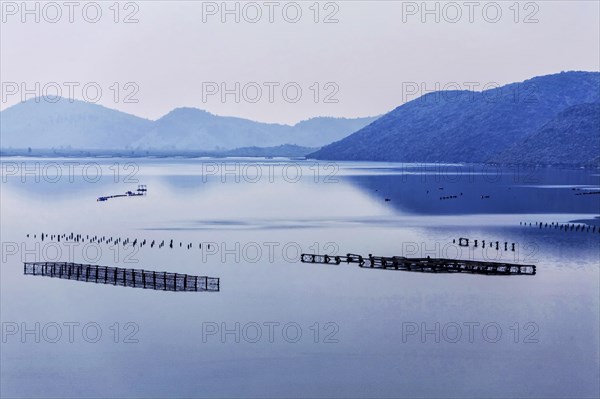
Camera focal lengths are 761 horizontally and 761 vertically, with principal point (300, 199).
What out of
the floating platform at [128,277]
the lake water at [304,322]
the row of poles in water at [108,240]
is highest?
the row of poles in water at [108,240]

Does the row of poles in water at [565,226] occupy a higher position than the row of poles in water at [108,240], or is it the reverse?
the row of poles in water at [565,226]

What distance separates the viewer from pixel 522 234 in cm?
10256

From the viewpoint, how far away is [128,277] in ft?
226

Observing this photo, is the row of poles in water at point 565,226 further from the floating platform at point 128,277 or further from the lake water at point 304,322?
the floating platform at point 128,277

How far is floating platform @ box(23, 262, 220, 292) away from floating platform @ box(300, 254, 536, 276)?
16892mm

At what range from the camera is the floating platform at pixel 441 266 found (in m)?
72.8

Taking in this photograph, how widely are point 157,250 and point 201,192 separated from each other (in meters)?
112

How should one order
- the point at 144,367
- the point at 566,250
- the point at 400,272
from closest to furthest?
the point at 144,367
the point at 400,272
the point at 566,250

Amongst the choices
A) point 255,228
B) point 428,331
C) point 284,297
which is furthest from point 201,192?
point 428,331

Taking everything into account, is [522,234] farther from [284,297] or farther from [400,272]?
[284,297]

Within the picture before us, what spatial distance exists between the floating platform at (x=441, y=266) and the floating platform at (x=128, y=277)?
1689 centimetres

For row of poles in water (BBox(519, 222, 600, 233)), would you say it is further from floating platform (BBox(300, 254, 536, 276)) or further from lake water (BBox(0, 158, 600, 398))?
floating platform (BBox(300, 254, 536, 276))

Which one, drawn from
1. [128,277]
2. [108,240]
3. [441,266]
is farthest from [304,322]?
[108,240]

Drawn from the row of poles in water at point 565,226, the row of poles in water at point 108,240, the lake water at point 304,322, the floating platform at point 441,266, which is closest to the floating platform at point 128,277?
the lake water at point 304,322
